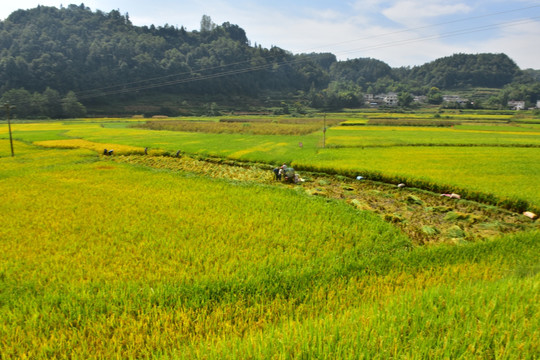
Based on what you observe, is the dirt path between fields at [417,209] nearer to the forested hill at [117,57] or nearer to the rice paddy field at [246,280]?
the rice paddy field at [246,280]

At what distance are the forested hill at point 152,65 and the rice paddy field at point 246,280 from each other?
70944mm

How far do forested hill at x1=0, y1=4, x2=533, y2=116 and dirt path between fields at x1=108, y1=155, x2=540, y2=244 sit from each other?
69498 millimetres

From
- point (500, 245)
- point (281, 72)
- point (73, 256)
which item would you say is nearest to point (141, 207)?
point (73, 256)

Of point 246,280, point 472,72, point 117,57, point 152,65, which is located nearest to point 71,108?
point 117,57

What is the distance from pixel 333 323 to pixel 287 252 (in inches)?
102

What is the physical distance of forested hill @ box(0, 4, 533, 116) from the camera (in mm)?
75625

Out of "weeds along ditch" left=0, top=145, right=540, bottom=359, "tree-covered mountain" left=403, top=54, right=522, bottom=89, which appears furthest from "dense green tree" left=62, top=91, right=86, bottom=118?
"tree-covered mountain" left=403, top=54, right=522, bottom=89

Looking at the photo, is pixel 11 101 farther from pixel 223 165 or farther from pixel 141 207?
pixel 141 207

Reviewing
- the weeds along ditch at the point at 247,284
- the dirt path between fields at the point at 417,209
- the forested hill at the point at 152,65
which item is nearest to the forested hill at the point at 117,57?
the forested hill at the point at 152,65

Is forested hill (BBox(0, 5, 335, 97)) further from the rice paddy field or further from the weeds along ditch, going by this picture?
the weeds along ditch

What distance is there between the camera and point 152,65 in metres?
95.6

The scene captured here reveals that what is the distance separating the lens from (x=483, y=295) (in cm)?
388

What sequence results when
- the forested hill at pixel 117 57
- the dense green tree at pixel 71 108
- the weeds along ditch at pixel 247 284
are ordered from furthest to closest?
the forested hill at pixel 117 57 < the dense green tree at pixel 71 108 < the weeds along ditch at pixel 247 284

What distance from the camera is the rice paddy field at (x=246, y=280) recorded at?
314 cm
